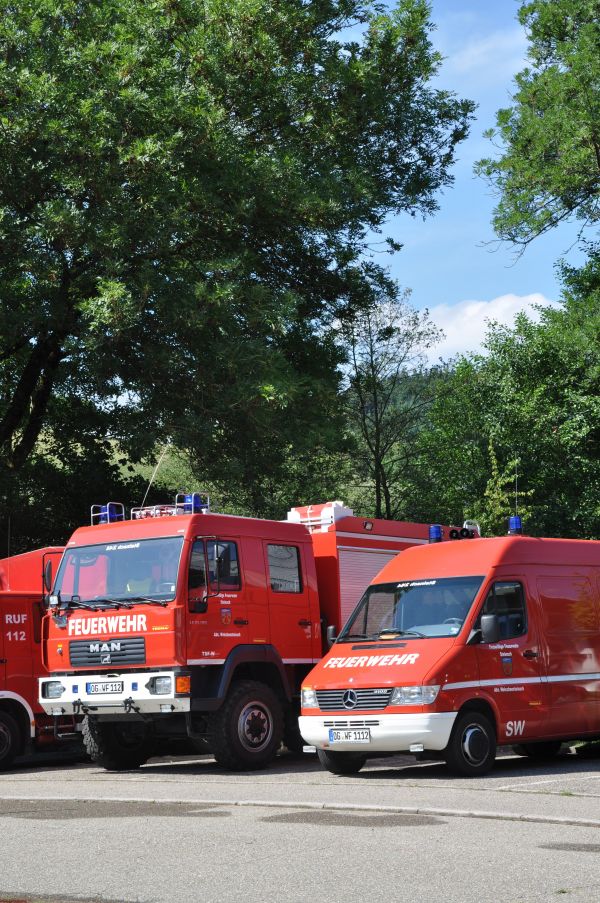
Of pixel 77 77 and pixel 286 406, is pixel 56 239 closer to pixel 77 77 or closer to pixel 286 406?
pixel 77 77

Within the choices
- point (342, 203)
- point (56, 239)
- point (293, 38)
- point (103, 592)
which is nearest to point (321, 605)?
point (103, 592)

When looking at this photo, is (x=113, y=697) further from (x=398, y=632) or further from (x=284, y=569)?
(x=398, y=632)

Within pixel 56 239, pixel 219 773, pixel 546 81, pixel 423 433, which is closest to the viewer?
pixel 219 773

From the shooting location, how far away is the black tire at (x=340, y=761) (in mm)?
13898

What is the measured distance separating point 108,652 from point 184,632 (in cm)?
109

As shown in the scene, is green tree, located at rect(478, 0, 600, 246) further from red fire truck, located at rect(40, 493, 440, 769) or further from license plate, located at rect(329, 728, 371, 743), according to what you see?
license plate, located at rect(329, 728, 371, 743)

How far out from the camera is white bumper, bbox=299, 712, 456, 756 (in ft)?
41.2

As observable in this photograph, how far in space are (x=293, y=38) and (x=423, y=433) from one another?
67.1ft

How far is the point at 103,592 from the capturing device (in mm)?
14906

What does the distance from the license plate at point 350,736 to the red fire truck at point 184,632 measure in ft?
5.37

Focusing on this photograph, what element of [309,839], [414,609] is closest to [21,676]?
[414,609]

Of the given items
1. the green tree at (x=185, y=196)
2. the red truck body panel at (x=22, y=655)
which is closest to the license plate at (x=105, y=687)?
the red truck body panel at (x=22, y=655)

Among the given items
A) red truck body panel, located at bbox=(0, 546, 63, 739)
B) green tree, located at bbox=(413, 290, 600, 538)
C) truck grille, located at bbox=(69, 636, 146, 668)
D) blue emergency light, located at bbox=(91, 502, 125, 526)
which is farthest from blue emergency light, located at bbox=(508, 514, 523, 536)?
green tree, located at bbox=(413, 290, 600, 538)

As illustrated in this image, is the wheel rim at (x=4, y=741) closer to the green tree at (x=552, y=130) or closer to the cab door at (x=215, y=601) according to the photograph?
the cab door at (x=215, y=601)
